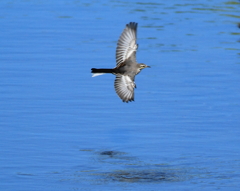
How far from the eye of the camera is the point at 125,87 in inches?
430

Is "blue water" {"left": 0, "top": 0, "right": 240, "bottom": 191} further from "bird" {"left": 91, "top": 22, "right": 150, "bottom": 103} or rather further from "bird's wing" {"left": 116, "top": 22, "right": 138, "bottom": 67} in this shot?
"bird's wing" {"left": 116, "top": 22, "right": 138, "bottom": 67}

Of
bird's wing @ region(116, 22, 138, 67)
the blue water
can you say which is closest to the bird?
bird's wing @ region(116, 22, 138, 67)

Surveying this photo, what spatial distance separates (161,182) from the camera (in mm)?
10461

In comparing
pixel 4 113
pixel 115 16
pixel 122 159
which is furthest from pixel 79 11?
pixel 122 159

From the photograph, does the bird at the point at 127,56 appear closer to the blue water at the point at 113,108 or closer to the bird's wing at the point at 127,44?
the bird's wing at the point at 127,44

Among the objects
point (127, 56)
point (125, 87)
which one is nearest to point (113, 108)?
point (125, 87)

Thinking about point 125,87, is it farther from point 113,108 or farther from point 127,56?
point 113,108

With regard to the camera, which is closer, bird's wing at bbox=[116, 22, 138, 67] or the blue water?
bird's wing at bbox=[116, 22, 138, 67]

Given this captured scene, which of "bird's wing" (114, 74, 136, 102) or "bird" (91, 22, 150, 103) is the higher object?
"bird" (91, 22, 150, 103)

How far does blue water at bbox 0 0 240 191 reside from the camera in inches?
425

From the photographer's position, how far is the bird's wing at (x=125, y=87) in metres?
10.8

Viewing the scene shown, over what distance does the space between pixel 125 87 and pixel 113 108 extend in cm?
324

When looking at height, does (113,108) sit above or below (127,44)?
below

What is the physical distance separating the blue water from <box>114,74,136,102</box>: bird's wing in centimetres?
107
